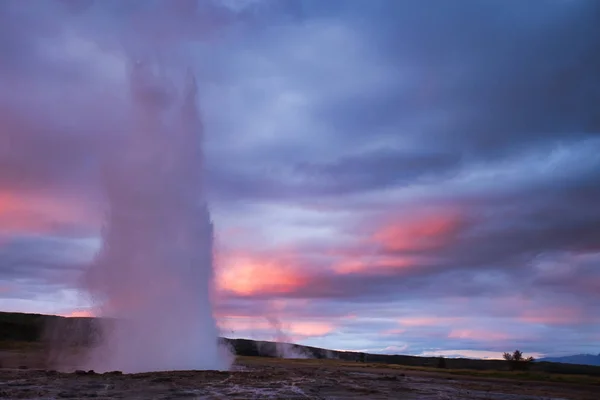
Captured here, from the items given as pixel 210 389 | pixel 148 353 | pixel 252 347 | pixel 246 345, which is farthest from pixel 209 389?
pixel 246 345

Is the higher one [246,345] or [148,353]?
[246,345]

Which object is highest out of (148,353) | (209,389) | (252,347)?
(252,347)

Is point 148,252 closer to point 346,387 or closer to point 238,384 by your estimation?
point 238,384

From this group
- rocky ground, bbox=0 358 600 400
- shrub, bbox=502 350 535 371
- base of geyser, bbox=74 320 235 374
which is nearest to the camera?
rocky ground, bbox=0 358 600 400

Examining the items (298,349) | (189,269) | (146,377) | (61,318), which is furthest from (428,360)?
(146,377)

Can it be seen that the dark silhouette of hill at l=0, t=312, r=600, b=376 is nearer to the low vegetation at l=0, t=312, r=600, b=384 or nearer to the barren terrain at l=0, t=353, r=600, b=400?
the low vegetation at l=0, t=312, r=600, b=384

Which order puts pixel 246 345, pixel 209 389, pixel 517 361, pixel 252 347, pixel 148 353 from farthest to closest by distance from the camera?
pixel 246 345 < pixel 252 347 < pixel 517 361 < pixel 148 353 < pixel 209 389

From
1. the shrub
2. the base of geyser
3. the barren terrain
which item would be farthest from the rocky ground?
the shrub

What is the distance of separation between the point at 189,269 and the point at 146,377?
8.67 metres

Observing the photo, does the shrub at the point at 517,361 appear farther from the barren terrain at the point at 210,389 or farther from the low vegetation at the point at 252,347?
the barren terrain at the point at 210,389

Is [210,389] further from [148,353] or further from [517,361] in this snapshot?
[517,361]

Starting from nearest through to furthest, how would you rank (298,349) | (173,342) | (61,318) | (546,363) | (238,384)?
(238,384) → (173,342) → (546,363) → (298,349) → (61,318)

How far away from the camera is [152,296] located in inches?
1169

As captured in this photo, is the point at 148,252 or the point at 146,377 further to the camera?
the point at 148,252
